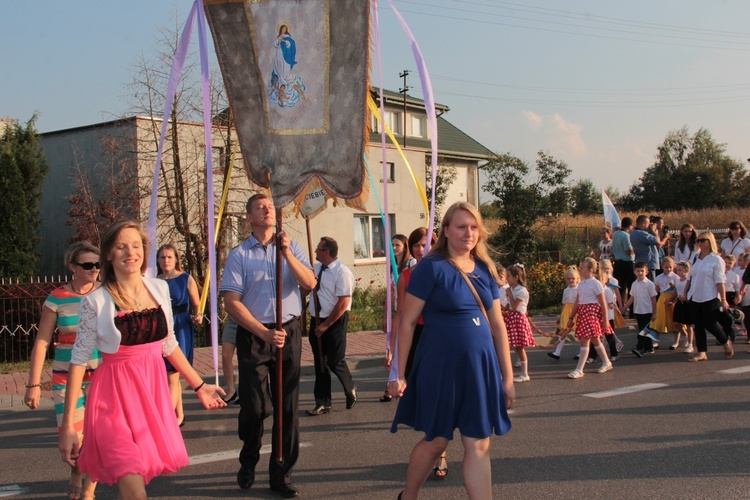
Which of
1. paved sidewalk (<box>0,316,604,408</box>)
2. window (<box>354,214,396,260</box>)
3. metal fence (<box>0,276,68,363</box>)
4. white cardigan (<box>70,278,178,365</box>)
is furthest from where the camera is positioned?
window (<box>354,214,396,260</box>)

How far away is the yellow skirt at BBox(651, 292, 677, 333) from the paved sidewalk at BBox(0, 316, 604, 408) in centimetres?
241

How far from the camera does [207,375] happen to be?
9.52m

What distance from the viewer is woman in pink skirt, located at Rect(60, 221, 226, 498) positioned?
337cm

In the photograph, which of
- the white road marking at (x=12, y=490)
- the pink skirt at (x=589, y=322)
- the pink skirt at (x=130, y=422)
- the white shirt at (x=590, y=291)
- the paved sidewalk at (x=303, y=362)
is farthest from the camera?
the white shirt at (x=590, y=291)

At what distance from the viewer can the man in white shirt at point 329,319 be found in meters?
7.35

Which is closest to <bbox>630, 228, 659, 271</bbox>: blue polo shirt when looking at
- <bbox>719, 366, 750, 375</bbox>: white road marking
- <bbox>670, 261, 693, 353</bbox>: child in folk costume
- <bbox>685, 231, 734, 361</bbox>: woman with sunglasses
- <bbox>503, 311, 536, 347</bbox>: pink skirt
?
<bbox>670, 261, 693, 353</bbox>: child in folk costume

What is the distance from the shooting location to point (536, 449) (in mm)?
5750

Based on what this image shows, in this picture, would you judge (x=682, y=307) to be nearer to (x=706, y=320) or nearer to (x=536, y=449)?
(x=706, y=320)

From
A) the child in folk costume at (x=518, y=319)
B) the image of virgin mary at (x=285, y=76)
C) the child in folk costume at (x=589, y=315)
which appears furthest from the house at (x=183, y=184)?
the child in folk costume at (x=589, y=315)

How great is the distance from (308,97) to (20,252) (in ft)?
36.5

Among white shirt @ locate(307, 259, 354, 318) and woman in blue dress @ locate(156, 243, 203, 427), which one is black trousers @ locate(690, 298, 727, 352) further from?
woman in blue dress @ locate(156, 243, 203, 427)

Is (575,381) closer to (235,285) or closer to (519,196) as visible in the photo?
(235,285)

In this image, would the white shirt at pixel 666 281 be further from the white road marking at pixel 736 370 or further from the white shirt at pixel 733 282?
the white road marking at pixel 736 370

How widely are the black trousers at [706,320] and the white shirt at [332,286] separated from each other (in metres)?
5.44
